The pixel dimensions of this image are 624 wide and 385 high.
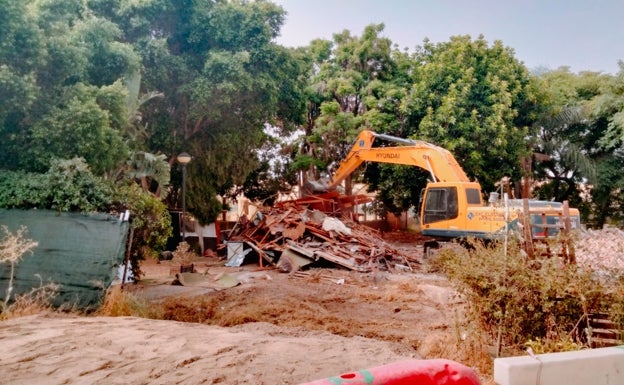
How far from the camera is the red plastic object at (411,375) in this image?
2.46m

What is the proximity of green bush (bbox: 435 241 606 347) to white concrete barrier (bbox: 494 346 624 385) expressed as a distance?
108cm

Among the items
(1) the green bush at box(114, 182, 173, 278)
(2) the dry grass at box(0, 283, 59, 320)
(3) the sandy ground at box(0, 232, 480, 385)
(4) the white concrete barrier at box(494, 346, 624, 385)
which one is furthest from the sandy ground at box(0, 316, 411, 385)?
(1) the green bush at box(114, 182, 173, 278)

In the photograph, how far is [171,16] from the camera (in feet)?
57.3

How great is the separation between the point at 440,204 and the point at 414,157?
2154 mm

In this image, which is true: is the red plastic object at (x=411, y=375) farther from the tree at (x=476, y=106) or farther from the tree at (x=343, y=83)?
the tree at (x=343, y=83)

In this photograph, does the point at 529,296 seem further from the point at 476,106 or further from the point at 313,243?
the point at 476,106

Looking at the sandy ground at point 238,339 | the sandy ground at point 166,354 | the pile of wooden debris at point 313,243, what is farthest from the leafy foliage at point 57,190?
the pile of wooden debris at point 313,243

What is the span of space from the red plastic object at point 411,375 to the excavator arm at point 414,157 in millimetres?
12884

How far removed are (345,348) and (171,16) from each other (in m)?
15.1

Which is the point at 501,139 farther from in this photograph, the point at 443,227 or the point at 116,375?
the point at 116,375

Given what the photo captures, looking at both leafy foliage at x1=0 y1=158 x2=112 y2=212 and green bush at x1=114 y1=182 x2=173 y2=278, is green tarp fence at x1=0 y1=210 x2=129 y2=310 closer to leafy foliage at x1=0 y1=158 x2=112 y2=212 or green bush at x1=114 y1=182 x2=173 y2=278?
leafy foliage at x1=0 y1=158 x2=112 y2=212

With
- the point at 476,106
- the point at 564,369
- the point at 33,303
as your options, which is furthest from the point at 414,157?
the point at 564,369

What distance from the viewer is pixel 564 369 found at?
12.0ft

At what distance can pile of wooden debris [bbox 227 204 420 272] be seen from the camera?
48.3 feet
